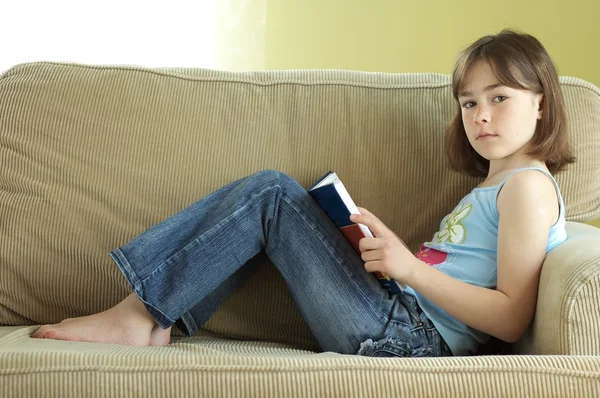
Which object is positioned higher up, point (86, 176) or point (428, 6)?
point (428, 6)

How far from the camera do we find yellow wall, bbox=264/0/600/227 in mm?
2244

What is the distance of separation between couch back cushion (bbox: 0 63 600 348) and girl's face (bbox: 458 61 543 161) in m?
0.18

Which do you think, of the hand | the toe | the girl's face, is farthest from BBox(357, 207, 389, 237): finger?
the toe

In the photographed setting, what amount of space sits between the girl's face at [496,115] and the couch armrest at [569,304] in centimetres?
25

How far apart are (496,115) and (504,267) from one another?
0.94 feet

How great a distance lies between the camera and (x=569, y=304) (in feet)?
3.31

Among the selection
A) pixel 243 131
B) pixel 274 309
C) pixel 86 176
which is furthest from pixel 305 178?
pixel 86 176

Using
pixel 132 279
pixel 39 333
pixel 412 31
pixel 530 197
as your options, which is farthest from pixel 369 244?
pixel 412 31

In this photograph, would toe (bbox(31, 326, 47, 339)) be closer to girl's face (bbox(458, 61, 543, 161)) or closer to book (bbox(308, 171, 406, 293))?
book (bbox(308, 171, 406, 293))

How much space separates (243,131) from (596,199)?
721mm

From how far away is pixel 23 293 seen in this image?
4.64 ft

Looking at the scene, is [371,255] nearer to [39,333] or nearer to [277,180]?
[277,180]

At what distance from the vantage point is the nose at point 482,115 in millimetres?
1284

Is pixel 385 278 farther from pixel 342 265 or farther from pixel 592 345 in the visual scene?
pixel 592 345
